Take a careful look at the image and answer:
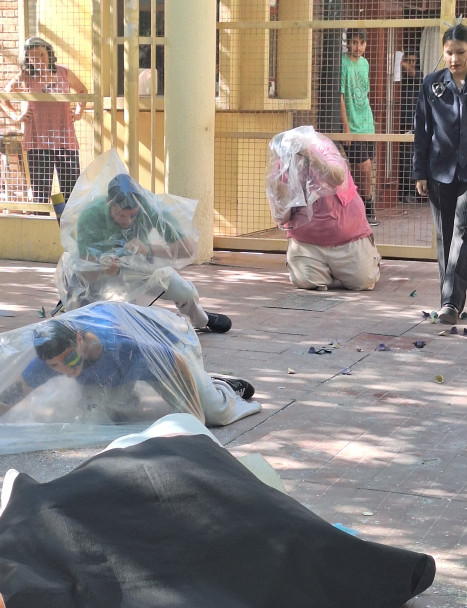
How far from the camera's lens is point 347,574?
2906 mm

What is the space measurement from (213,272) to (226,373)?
3.41 m

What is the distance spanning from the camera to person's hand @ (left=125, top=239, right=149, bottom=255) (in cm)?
619

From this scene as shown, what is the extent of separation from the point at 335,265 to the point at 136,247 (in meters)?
2.51

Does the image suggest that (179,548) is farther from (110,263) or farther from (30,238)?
(30,238)

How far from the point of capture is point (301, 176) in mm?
8211

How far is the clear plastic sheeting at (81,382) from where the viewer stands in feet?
15.2

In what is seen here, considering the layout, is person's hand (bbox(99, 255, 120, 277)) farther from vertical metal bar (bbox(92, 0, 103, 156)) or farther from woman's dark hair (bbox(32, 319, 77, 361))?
vertical metal bar (bbox(92, 0, 103, 156))

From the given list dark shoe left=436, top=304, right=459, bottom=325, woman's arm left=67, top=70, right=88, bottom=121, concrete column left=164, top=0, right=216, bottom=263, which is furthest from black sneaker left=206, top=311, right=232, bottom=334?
woman's arm left=67, top=70, right=88, bottom=121

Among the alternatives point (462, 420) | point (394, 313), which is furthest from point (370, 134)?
point (462, 420)

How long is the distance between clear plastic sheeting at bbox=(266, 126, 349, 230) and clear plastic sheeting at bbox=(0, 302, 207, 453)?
3.67 meters

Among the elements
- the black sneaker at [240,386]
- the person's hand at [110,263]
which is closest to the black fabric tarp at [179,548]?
the black sneaker at [240,386]

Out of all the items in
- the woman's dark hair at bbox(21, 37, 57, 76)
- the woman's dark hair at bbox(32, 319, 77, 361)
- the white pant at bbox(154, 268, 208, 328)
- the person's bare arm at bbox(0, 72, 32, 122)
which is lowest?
the white pant at bbox(154, 268, 208, 328)

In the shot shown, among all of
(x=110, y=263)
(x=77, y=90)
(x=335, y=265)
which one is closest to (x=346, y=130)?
(x=335, y=265)

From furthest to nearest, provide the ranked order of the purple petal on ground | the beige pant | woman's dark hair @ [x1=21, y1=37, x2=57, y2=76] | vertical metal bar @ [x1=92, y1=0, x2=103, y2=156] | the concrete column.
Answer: woman's dark hair @ [x1=21, y1=37, x2=57, y2=76]
vertical metal bar @ [x1=92, y1=0, x2=103, y2=156]
the concrete column
the beige pant
the purple petal on ground
